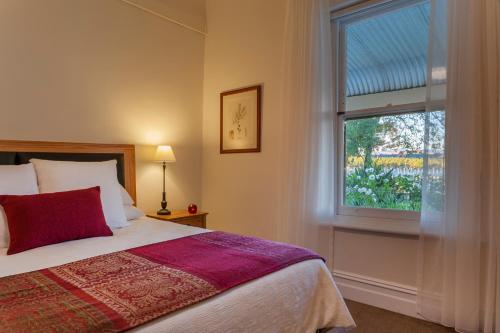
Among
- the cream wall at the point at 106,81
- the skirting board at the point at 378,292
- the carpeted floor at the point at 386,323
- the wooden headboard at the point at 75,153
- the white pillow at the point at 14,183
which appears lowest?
the carpeted floor at the point at 386,323

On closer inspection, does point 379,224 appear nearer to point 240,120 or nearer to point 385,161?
point 385,161

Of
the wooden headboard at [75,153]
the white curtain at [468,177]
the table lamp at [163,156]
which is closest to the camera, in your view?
the white curtain at [468,177]

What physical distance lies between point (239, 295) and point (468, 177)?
64.2 inches

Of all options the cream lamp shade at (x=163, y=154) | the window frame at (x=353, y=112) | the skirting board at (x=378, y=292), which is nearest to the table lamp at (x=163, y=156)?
the cream lamp shade at (x=163, y=154)

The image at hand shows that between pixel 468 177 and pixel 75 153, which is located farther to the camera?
pixel 75 153

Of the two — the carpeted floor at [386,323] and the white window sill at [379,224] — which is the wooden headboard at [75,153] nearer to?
the white window sill at [379,224]

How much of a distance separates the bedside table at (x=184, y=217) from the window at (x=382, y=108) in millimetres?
1319

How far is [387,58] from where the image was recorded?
2.70 m

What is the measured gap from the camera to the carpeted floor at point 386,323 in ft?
7.24

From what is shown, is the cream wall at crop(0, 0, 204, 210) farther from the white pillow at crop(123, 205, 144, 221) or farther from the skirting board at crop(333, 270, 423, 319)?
the skirting board at crop(333, 270, 423, 319)

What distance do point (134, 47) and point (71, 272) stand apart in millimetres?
2359

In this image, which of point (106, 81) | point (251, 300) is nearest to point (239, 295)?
point (251, 300)

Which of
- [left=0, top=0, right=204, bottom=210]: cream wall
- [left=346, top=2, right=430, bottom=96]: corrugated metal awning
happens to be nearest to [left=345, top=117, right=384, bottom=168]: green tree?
[left=346, top=2, right=430, bottom=96]: corrugated metal awning

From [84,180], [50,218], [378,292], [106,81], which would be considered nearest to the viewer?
[50,218]
